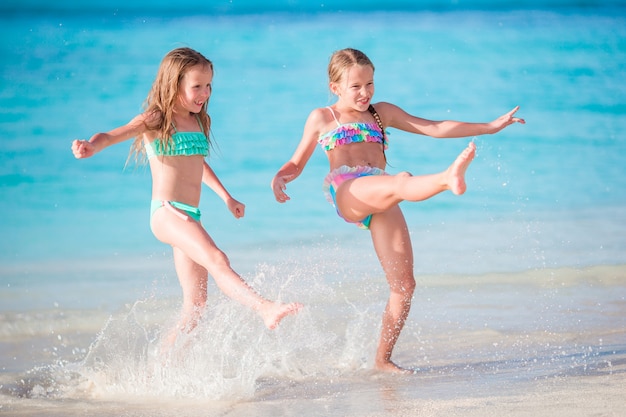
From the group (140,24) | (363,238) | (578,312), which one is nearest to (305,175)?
(363,238)

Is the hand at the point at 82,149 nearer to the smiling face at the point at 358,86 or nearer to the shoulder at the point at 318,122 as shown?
the shoulder at the point at 318,122

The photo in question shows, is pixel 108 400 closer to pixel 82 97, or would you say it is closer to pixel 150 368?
pixel 150 368

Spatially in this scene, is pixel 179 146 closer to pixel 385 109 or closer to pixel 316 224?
pixel 385 109

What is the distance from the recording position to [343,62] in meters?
3.76

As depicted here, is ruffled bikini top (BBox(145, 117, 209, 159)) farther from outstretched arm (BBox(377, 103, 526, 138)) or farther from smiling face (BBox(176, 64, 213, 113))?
outstretched arm (BBox(377, 103, 526, 138))

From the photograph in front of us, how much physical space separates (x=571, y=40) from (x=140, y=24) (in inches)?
208

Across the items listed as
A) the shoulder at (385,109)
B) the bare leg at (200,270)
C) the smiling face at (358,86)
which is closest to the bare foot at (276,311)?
the bare leg at (200,270)

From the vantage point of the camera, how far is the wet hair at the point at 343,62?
3736 mm

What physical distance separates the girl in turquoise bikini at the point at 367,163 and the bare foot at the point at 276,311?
64 cm

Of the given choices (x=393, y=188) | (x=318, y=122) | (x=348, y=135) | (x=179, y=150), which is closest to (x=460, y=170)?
(x=393, y=188)

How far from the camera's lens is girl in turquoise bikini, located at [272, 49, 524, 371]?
350 centimetres

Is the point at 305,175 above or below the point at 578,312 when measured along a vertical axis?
above

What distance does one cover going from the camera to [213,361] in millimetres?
3320

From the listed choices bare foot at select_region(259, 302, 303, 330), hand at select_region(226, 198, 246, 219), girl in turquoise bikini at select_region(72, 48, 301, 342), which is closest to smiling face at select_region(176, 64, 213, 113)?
girl in turquoise bikini at select_region(72, 48, 301, 342)
